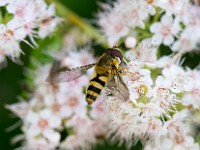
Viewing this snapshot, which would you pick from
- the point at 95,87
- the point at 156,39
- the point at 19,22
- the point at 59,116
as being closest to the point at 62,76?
the point at 95,87

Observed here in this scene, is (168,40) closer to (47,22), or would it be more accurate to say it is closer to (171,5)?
(171,5)

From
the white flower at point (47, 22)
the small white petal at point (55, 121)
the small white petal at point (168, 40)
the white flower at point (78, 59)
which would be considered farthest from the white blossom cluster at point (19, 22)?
the small white petal at point (168, 40)


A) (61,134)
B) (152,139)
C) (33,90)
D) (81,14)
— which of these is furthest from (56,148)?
(81,14)

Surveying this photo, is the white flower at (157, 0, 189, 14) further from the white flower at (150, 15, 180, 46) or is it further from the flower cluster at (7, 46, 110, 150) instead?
the flower cluster at (7, 46, 110, 150)

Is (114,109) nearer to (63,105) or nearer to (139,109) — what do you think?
(139,109)

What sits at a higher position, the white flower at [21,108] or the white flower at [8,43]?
the white flower at [8,43]

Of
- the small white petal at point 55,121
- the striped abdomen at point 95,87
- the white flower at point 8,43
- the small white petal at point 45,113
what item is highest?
the white flower at point 8,43

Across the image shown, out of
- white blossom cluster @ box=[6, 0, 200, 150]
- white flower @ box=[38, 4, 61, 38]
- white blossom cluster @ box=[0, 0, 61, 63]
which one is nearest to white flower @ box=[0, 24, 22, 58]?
white blossom cluster @ box=[0, 0, 61, 63]

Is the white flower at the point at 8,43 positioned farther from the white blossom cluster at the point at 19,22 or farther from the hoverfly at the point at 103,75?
the hoverfly at the point at 103,75
